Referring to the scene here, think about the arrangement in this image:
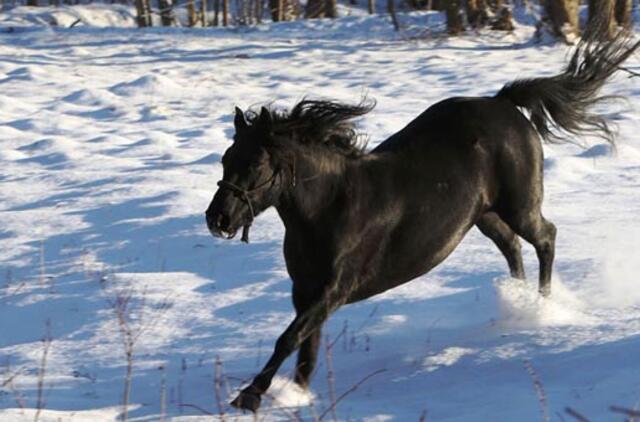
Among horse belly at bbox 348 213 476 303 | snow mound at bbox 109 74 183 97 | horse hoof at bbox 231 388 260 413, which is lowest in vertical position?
snow mound at bbox 109 74 183 97

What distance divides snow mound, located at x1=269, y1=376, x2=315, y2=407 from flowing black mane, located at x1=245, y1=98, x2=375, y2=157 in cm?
102

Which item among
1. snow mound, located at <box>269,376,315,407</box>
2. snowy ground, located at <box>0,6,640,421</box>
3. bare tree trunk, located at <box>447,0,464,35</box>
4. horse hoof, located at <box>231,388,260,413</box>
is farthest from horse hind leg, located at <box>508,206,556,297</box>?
bare tree trunk, located at <box>447,0,464,35</box>

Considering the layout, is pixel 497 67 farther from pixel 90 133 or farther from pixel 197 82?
pixel 90 133

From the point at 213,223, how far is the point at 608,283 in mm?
2833

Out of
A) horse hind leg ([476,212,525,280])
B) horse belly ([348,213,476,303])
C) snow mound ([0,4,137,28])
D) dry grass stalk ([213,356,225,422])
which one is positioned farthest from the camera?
snow mound ([0,4,137,28])

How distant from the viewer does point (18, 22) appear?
21.1m

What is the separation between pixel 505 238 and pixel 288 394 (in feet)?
6.23

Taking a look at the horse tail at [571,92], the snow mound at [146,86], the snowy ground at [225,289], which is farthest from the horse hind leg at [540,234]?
the snow mound at [146,86]

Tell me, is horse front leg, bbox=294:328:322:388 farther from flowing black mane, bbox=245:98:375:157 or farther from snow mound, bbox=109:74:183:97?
snow mound, bbox=109:74:183:97

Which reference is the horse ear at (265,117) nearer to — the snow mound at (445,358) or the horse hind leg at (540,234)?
the snow mound at (445,358)

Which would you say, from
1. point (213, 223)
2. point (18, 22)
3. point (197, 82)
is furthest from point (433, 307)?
point (18, 22)

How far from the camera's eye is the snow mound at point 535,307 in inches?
231

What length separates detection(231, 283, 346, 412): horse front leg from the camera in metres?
4.79

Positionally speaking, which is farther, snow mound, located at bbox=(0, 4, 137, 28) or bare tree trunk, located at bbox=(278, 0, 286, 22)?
bare tree trunk, located at bbox=(278, 0, 286, 22)
